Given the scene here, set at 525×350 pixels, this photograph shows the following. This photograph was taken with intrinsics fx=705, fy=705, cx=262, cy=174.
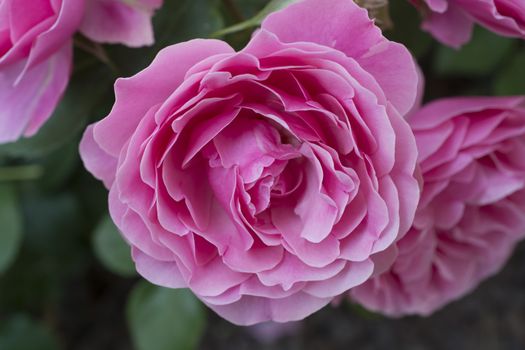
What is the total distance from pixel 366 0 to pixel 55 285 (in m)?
0.68

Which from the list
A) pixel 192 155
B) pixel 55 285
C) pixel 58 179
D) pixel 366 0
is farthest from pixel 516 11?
pixel 55 285

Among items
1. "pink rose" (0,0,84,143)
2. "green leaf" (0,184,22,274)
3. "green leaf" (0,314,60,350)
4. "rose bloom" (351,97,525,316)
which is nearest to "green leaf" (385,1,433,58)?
"rose bloom" (351,97,525,316)

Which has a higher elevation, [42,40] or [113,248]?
[42,40]

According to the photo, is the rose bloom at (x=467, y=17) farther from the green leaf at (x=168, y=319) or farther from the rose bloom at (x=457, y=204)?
the green leaf at (x=168, y=319)

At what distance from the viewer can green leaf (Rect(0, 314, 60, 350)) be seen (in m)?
0.83

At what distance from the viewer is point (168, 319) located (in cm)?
60

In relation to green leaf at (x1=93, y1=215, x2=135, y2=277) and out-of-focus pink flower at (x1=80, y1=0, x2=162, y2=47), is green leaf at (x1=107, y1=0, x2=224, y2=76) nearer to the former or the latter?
out-of-focus pink flower at (x1=80, y1=0, x2=162, y2=47)

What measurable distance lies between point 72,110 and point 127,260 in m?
0.15

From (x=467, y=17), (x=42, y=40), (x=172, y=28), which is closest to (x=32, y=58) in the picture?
(x=42, y=40)

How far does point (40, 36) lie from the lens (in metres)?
0.35

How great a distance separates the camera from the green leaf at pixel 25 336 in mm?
828

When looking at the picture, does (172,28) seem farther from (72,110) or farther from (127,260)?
(127,260)

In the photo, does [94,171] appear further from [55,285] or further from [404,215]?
[55,285]

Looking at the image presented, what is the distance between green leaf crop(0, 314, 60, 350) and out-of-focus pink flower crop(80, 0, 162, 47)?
0.54 metres
